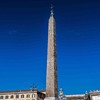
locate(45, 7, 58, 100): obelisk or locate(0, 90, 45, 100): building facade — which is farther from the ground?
locate(0, 90, 45, 100): building facade

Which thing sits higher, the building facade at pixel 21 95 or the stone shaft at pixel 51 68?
the building facade at pixel 21 95

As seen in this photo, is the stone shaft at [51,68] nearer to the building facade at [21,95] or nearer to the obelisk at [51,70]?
the obelisk at [51,70]

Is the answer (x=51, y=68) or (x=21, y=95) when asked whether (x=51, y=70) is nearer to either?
(x=51, y=68)

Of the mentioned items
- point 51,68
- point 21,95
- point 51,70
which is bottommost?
point 51,70

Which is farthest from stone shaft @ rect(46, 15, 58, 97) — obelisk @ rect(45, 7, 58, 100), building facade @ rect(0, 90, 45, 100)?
building facade @ rect(0, 90, 45, 100)

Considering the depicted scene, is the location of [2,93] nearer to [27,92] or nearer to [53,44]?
[27,92]

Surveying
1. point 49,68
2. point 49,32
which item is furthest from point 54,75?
point 49,32

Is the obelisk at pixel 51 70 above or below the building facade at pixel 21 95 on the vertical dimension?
below

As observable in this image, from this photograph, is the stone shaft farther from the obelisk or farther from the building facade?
the building facade

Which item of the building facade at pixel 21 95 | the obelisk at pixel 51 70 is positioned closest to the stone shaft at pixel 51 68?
the obelisk at pixel 51 70

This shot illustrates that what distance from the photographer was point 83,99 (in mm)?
58594

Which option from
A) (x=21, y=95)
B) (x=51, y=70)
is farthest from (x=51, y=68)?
(x=21, y=95)

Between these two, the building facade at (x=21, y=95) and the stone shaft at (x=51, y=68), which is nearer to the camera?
the stone shaft at (x=51, y=68)

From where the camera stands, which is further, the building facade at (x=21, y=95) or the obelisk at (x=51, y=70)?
the building facade at (x=21, y=95)
